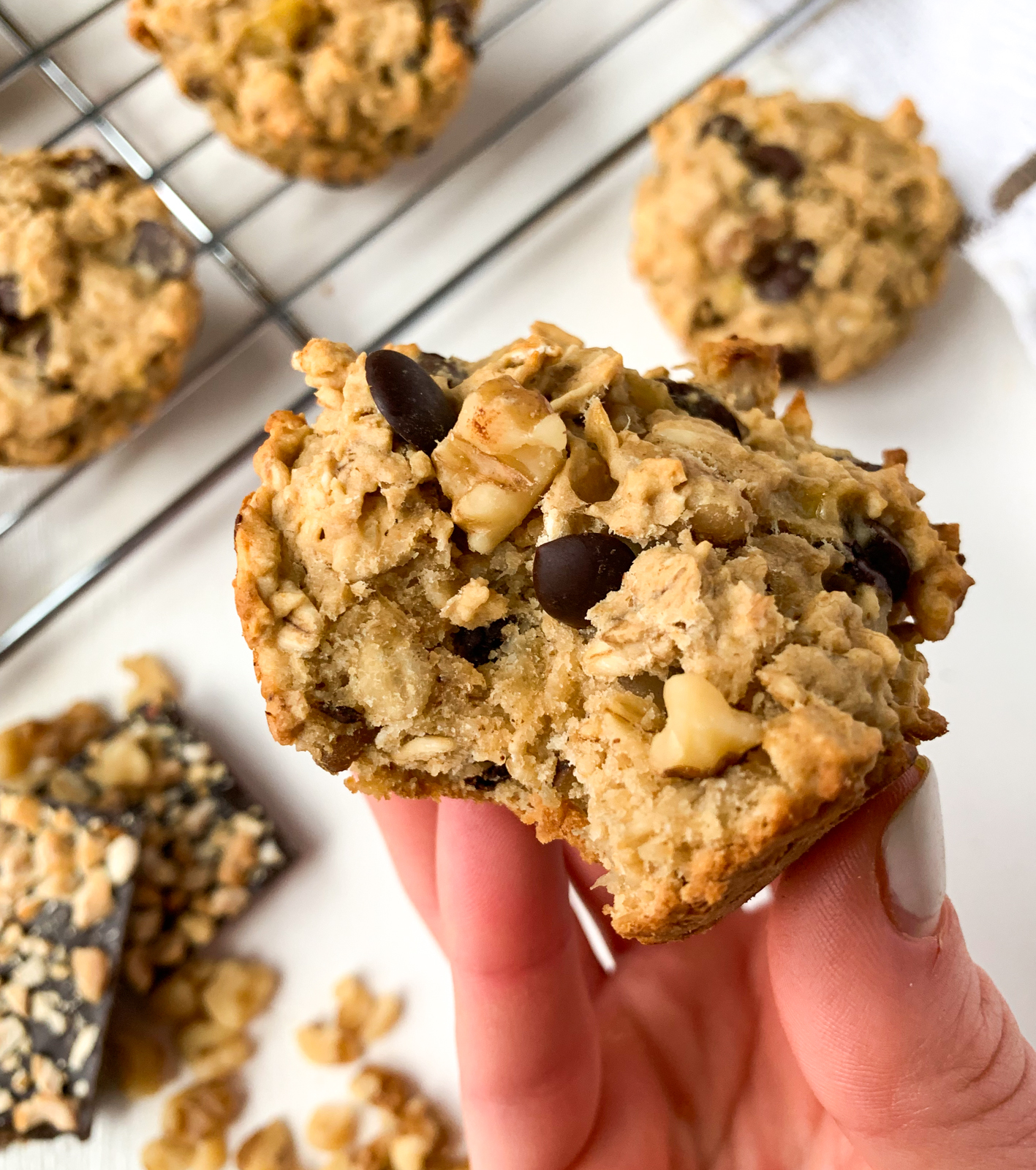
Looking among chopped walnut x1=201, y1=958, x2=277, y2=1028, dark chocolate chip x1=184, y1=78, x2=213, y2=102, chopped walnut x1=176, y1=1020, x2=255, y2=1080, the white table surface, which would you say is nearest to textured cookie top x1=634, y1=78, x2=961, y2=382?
the white table surface

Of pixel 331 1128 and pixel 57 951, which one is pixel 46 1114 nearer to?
pixel 57 951

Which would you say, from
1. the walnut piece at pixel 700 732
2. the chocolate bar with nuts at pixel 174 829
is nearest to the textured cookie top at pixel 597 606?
the walnut piece at pixel 700 732

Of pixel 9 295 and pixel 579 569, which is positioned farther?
pixel 9 295

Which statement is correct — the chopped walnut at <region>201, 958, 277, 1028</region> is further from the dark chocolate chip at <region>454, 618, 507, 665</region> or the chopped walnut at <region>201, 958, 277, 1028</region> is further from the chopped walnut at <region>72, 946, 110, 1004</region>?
the dark chocolate chip at <region>454, 618, 507, 665</region>

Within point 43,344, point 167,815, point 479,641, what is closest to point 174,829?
point 167,815

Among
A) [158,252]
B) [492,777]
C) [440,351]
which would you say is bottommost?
[440,351]

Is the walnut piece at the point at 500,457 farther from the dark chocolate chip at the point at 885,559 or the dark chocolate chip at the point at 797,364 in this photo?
the dark chocolate chip at the point at 797,364
